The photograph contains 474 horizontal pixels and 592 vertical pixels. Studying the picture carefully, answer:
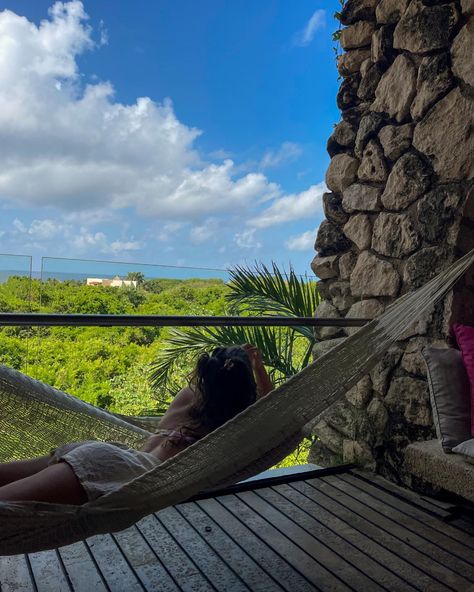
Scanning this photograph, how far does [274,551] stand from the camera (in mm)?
1938

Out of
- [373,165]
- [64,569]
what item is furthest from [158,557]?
[373,165]

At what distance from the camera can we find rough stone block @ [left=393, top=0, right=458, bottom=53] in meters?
2.39

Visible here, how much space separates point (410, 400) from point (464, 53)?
5.05 ft

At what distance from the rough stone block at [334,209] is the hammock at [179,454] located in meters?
1.15

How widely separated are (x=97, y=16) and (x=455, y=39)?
22.5m

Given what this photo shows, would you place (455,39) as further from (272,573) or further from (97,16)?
(97,16)

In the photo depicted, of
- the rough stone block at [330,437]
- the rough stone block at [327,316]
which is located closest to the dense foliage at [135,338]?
the rough stone block at [327,316]

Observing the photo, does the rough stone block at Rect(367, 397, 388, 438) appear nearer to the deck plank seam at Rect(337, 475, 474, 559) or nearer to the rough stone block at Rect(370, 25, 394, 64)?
the deck plank seam at Rect(337, 475, 474, 559)

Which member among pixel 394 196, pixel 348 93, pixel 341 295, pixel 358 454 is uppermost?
pixel 348 93

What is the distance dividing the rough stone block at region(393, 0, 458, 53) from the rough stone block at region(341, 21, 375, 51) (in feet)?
0.79

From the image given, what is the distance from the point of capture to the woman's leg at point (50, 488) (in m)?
1.20

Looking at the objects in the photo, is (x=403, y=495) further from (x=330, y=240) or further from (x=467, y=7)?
(x=467, y=7)

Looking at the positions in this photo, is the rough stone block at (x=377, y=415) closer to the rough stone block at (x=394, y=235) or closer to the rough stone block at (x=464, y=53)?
the rough stone block at (x=394, y=235)

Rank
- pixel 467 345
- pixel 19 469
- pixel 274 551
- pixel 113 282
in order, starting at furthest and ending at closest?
1. pixel 113 282
2. pixel 467 345
3. pixel 274 551
4. pixel 19 469
